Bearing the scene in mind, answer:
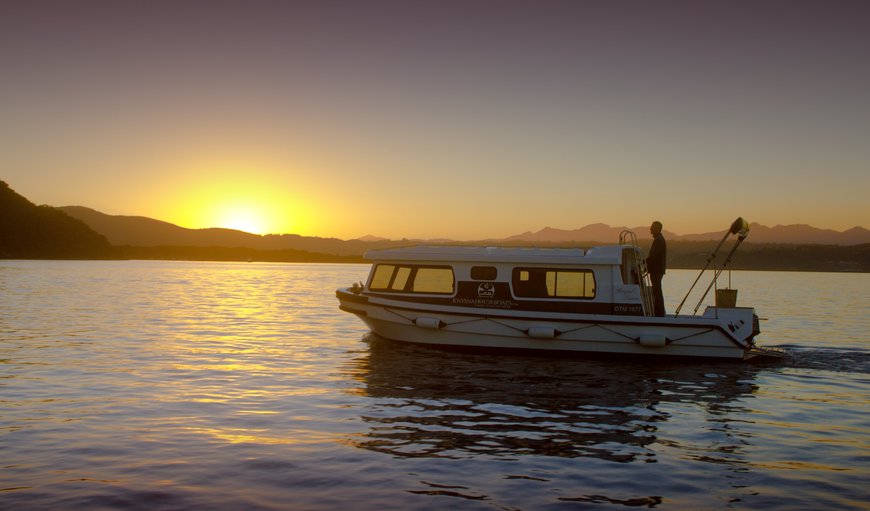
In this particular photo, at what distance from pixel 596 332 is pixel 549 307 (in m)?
1.61

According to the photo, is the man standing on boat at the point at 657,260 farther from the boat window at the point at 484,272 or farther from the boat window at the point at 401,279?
the boat window at the point at 401,279

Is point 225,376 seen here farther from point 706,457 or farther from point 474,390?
point 706,457

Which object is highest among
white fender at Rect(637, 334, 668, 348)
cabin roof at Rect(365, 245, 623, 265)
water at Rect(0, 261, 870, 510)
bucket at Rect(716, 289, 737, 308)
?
cabin roof at Rect(365, 245, 623, 265)

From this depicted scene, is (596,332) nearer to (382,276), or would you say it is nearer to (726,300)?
(726,300)

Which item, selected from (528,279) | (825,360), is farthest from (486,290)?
(825,360)

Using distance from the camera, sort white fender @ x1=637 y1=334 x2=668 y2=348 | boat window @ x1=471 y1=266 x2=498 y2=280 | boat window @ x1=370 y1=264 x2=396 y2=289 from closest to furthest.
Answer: white fender @ x1=637 y1=334 x2=668 y2=348 < boat window @ x1=471 y1=266 x2=498 y2=280 < boat window @ x1=370 y1=264 x2=396 y2=289

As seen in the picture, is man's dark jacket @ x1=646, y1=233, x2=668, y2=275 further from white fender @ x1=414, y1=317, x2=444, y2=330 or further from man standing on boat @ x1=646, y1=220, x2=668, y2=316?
white fender @ x1=414, y1=317, x2=444, y2=330

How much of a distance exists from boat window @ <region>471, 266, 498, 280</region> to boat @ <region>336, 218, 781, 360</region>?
A: 3 centimetres

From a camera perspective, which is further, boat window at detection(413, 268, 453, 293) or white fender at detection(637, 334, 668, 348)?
boat window at detection(413, 268, 453, 293)

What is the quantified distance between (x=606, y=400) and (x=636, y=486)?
6844 mm

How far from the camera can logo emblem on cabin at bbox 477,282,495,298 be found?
75.0ft

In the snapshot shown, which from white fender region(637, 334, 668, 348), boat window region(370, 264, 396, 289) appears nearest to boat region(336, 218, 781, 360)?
white fender region(637, 334, 668, 348)

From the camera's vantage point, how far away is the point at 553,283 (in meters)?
22.7

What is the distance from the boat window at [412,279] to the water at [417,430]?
2.11 metres
